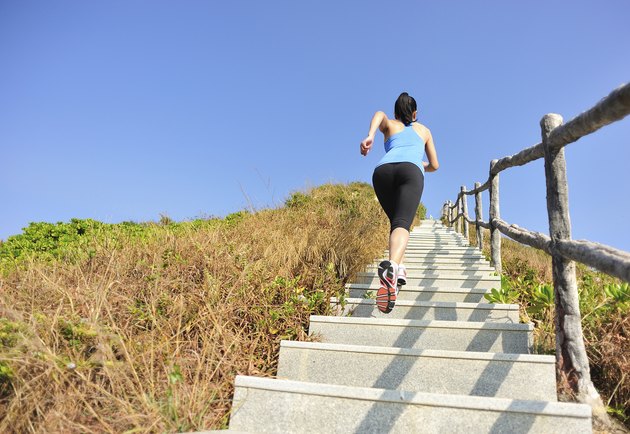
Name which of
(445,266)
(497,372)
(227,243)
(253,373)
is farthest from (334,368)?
(445,266)

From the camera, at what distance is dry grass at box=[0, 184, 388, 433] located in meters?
2.05

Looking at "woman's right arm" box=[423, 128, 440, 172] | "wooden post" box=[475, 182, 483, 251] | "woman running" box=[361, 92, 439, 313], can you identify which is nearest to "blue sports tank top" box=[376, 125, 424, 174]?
"woman running" box=[361, 92, 439, 313]

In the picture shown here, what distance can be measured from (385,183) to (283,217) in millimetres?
3756

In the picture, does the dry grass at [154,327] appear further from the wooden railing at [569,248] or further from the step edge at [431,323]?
the wooden railing at [569,248]

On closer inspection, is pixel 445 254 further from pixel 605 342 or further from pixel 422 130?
pixel 605 342

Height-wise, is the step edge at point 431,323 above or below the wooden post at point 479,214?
below

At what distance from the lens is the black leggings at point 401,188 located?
10.4 ft

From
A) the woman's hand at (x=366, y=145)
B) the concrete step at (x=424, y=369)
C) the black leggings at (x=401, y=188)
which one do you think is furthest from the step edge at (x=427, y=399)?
the woman's hand at (x=366, y=145)

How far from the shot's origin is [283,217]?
6887 mm

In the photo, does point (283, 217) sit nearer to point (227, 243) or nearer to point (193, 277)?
point (227, 243)

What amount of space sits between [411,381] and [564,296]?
1087 millimetres

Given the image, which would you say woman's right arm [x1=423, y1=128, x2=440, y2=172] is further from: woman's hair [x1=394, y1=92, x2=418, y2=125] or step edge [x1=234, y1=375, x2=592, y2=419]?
step edge [x1=234, y1=375, x2=592, y2=419]

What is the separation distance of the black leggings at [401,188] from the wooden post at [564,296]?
90 centimetres

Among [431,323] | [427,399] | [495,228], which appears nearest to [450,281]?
[495,228]
